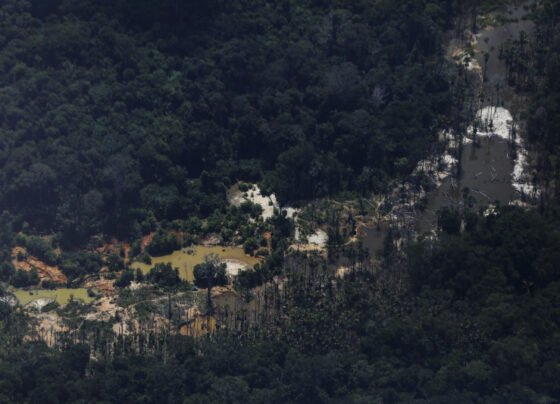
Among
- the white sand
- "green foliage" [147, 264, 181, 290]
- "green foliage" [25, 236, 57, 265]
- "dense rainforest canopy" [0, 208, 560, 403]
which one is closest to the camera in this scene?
"dense rainforest canopy" [0, 208, 560, 403]

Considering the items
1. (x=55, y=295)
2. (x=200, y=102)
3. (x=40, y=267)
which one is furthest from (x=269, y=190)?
(x=55, y=295)

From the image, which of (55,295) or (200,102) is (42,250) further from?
(200,102)

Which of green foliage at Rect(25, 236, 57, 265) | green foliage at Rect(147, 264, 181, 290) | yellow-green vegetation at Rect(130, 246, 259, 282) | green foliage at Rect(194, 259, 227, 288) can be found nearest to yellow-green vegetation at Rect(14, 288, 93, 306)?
green foliage at Rect(25, 236, 57, 265)

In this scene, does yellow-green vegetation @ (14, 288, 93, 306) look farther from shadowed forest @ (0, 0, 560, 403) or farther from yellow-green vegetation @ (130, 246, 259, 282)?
yellow-green vegetation @ (130, 246, 259, 282)

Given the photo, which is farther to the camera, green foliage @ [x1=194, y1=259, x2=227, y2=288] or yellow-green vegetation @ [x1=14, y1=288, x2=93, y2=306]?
green foliage @ [x1=194, y1=259, x2=227, y2=288]

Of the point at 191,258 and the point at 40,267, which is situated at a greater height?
the point at 191,258

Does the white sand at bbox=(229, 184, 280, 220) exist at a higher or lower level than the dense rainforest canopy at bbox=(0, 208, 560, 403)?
higher

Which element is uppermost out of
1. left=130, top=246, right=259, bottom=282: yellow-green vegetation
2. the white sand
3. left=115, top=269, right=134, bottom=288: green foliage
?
the white sand
